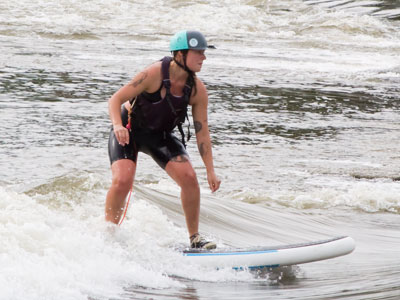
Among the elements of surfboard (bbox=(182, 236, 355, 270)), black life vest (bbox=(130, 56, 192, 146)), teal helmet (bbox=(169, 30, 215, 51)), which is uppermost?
teal helmet (bbox=(169, 30, 215, 51))

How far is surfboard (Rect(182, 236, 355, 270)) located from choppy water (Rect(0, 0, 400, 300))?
0.11 m

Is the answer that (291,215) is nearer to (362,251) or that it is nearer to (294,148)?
(362,251)

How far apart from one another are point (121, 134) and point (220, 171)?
16.2 feet

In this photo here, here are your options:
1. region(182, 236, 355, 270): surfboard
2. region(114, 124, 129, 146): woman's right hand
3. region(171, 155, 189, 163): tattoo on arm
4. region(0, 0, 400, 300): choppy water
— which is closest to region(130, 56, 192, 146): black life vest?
region(171, 155, 189, 163): tattoo on arm

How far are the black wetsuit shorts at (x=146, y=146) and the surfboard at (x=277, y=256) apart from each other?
2.73 ft

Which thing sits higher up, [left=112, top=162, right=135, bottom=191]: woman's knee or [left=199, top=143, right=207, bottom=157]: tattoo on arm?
[left=199, top=143, right=207, bottom=157]: tattoo on arm

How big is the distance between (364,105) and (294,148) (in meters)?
5.17

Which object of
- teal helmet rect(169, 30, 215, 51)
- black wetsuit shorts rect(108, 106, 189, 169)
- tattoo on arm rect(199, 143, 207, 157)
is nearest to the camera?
teal helmet rect(169, 30, 215, 51)

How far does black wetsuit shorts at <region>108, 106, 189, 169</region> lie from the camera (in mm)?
5785

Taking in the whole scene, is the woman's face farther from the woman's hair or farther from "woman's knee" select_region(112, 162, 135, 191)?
"woman's knee" select_region(112, 162, 135, 191)

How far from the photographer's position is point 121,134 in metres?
5.35

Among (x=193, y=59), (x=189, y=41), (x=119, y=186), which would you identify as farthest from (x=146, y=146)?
(x=189, y=41)

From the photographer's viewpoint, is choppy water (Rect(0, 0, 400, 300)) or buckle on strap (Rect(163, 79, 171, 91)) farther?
buckle on strap (Rect(163, 79, 171, 91))

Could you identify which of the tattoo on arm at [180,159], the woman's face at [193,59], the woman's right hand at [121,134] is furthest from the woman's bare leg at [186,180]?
the woman's face at [193,59]
